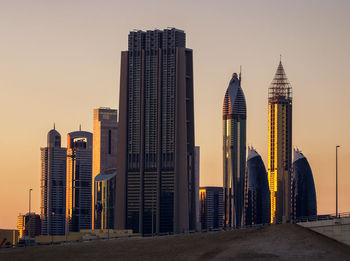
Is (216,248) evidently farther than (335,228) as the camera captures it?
Yes

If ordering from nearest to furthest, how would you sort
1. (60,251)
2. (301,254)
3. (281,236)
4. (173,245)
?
(301,254) < (281,236) < (173,245) < (60,251)

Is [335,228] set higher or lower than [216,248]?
higher

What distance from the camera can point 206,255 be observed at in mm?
137875

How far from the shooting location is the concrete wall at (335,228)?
138 meters

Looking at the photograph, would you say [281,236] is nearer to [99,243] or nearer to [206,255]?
[206,255]

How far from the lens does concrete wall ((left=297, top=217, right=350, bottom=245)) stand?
13850cm

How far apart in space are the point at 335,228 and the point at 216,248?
15784 millimetres

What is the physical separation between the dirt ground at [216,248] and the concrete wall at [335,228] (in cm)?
131

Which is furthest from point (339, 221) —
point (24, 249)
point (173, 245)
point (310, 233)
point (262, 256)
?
point (24, 249)

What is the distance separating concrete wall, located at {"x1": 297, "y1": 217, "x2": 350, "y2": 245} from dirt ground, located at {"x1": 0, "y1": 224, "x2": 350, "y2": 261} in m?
1.31

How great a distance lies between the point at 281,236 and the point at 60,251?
3880 cm

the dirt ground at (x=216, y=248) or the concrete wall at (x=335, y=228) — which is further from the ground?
the concrete wall at (x=335, y=228)

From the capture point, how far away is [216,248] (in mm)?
140500

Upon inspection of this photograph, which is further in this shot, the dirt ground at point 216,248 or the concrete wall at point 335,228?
the concrete wall at point 335,228
